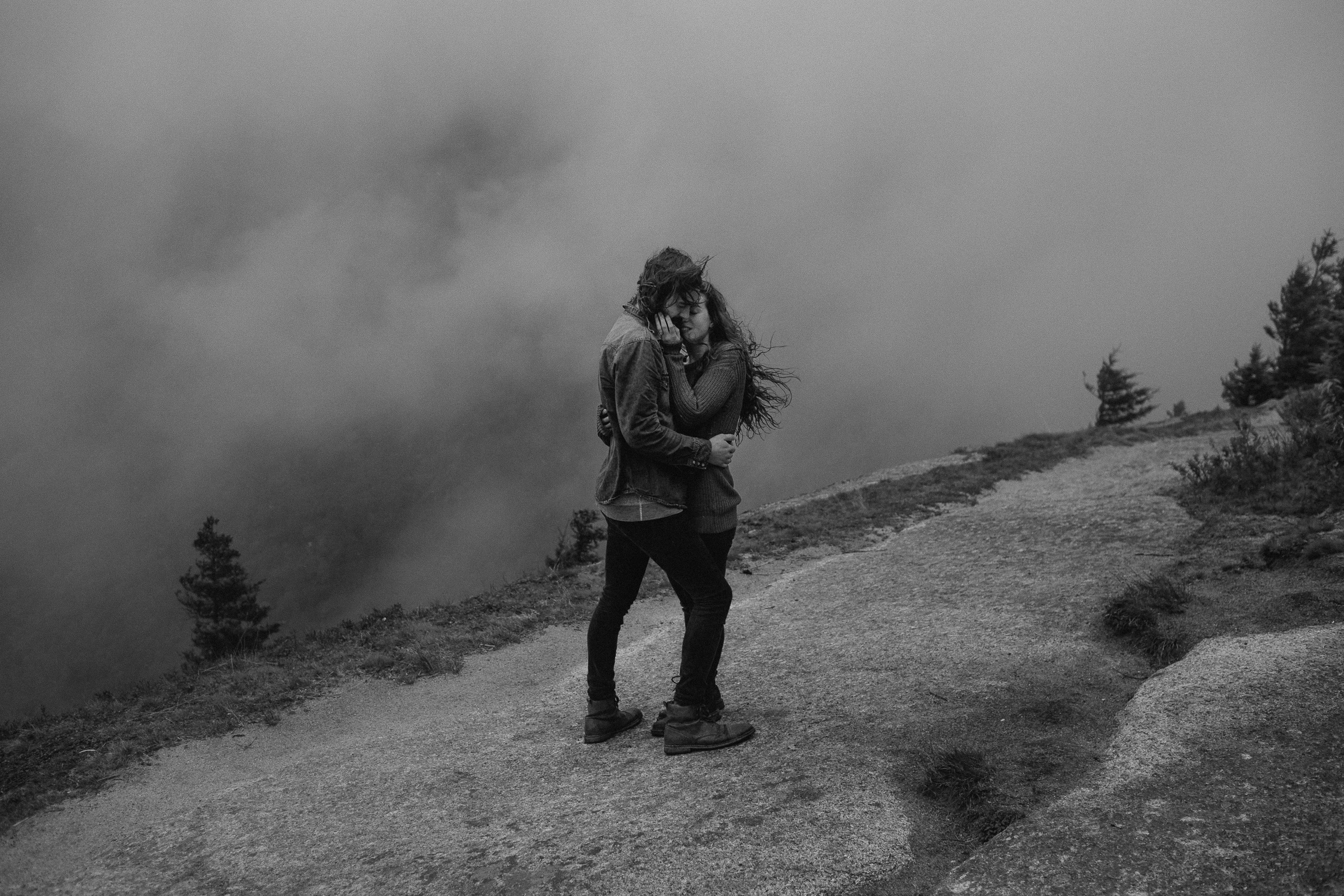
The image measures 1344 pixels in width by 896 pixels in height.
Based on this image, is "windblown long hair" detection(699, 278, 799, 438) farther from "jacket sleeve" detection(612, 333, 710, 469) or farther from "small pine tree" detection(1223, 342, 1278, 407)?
"small pine tree" detection(1223, 342, 1278, 407)

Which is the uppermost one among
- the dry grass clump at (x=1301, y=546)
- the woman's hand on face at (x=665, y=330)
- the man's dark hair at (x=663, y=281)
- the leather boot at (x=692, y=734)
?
the man's dark hair at (x=663, y=281)

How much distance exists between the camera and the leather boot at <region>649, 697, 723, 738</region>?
5531 millimetres

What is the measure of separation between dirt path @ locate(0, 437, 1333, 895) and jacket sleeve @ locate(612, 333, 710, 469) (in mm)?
1868

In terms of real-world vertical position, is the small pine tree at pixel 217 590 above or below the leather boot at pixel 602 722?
above

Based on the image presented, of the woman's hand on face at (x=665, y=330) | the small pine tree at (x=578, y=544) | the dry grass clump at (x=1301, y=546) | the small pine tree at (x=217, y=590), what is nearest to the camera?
the woman's hand on face at (x=665, y=330)

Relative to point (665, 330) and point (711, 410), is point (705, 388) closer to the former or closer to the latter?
point (711, 410)

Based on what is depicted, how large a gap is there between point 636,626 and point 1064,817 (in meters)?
5.95

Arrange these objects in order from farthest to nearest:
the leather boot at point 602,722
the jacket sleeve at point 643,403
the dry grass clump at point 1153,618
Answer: the dry grass clump at point 1153,618, the leather boot at point 602,722, the jacket sleeve at point 643,403

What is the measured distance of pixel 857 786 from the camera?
467cm

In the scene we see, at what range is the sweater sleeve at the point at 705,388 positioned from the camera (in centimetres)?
493

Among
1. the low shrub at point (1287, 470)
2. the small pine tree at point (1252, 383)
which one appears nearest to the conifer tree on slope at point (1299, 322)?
the small pine tree at point (1252, 383)

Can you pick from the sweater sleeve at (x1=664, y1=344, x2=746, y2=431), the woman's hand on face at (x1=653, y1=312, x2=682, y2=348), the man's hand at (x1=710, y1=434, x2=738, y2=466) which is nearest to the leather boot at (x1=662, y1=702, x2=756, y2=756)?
the man's hand at (x1=710, y1=434, x2=738, y2=466)

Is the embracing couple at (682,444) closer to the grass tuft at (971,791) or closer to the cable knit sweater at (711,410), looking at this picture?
the cable knit sweater at (711,410)

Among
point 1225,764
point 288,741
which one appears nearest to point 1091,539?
point 1225,764
